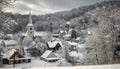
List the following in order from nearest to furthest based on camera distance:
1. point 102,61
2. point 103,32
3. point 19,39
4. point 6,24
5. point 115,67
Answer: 1. point 115,67
2. point 6,24
3. point 102,61
4. point 103,32
5. point 19,39

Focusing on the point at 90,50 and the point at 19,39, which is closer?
the point at 90,50

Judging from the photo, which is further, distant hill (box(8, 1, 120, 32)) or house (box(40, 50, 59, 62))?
house (box(40, 50, 59, 62))

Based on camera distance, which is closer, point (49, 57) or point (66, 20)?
point (49, 57)

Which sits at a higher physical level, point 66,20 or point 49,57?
point 66,20

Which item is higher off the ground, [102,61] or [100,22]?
[100,22]

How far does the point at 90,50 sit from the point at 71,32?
1440cm

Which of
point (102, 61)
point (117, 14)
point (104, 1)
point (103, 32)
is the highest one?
point (104, 1)

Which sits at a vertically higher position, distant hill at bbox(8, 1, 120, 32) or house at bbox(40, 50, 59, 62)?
distant hill at bbox(8, 1, 120, 32)

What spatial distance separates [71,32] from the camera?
68.3 feet

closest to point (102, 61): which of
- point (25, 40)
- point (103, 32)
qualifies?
point (103, 32)

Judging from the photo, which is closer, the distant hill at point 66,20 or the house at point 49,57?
the distant hill at point 66,20

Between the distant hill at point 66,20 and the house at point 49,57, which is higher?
the distant hill at point 66,20

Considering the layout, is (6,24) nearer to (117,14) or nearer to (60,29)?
(117,14)

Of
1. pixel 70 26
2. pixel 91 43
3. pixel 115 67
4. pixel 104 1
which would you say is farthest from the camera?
pixel 70 26
